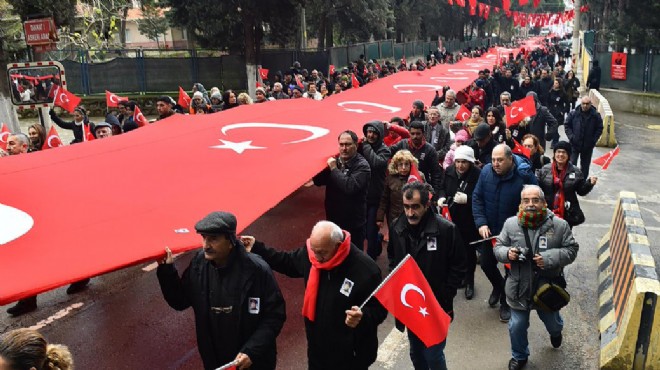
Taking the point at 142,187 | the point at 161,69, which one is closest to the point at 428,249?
the point at 142,187

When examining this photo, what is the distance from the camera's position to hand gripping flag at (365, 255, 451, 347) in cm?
370

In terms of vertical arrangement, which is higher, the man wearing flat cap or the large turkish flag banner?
the large turkish flag banner

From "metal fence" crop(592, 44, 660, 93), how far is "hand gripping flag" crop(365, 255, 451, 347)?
2186 centimetres

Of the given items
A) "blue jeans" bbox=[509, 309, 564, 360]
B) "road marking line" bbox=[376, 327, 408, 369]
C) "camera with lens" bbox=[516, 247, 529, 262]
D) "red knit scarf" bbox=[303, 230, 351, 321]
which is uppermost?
"red knit scarf" bbox=[303, 230, 351, 321]

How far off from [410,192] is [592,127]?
22.8ft

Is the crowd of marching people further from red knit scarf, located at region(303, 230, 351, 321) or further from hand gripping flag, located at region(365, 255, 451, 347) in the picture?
hand gripping flag, located at region(365, 255, 451, 347)

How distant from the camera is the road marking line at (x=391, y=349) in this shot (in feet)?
17.3

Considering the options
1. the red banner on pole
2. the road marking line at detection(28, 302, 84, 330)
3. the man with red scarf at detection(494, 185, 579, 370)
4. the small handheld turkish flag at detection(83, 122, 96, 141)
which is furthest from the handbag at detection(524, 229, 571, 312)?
the red banner on pole

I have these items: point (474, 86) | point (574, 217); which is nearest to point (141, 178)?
point (574, 217)

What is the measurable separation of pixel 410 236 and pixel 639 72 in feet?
72.9

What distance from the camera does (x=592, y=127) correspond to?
10.0m

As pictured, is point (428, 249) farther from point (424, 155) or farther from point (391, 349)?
point (424, 155)

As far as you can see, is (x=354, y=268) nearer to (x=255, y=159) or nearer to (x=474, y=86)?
(x=255, y=159)

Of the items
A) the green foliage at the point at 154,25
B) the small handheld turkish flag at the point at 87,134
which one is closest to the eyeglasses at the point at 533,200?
the small handheld turkish flag at the point at 87,134
